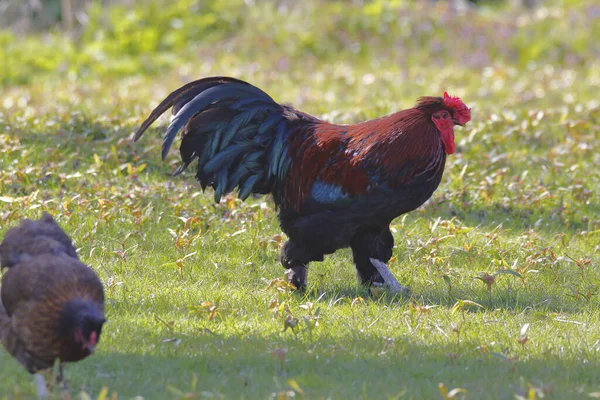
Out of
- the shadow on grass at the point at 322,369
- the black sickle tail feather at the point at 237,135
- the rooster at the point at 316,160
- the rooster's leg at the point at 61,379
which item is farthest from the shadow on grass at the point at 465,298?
the rooster's leg at the point at 61,379

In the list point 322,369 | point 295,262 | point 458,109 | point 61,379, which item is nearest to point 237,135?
point 295,262

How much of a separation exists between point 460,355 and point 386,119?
2092 millimetres

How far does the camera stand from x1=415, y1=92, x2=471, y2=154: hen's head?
6.95 m

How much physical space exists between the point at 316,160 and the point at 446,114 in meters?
1.06

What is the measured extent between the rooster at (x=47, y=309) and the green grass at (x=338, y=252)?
0.82ft

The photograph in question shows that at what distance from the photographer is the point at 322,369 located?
553 centimetres

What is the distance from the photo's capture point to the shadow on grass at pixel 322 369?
5.11 m

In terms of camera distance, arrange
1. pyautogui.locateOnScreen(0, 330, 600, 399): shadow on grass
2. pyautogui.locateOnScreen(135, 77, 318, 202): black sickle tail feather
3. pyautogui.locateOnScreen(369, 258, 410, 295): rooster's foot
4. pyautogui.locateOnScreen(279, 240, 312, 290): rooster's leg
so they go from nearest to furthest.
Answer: pyautogui.locateOnScreen(0, 330, 600, 399): shadow on grass < pyautogui.locateOnScreen(279, 240, 312, 290): rooster's leg < pyautogui.locateOnScreen(369, 258, 410, 295): rooster's foot < pyautogui.locateOnScreen(135, 77, 318, 202): black sickle tail feather

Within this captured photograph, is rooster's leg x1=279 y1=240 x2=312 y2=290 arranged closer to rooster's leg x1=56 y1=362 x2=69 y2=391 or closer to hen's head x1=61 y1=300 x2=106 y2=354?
rooster's leg x1=56 y1=362 x2=69 y2=391

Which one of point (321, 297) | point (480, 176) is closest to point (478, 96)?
point (480, 176)

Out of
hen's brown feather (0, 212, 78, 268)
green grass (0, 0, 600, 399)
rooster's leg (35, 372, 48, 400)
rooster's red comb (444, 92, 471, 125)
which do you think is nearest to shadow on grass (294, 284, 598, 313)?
green grass (0, 0, 600, 399)

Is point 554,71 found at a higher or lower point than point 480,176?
higher

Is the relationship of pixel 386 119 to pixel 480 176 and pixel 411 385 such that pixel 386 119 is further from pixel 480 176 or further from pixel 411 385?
pixel 480 176

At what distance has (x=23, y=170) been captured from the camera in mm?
9023
